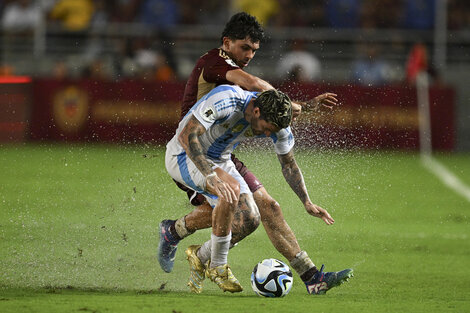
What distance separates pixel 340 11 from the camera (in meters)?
18.2

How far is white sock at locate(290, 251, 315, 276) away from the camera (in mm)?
6820

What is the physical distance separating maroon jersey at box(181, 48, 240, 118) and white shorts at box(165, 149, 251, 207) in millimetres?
511

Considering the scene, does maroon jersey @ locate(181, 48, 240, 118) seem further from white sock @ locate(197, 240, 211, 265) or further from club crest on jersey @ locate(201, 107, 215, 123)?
white sock @ locate(197, 240, 211, 265)

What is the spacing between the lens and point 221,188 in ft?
19.9

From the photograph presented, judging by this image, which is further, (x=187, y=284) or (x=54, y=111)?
(x=54, y=111)

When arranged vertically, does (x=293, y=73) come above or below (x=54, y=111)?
above

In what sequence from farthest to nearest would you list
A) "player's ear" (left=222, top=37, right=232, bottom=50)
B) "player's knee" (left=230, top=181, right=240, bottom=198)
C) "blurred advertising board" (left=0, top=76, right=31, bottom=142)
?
"blurred advertising board" (left=0, top=76, right=31, bottom=142)
"player's ear" (left=222, top=37, right=232, bottom=50)
"player's knee" (left=230, top=181, right=240, bottom=198)

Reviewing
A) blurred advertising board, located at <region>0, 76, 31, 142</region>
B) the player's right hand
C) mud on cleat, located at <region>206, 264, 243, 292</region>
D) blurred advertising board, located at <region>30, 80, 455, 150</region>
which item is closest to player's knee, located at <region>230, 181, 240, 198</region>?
the player's right hand

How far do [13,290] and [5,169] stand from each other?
777 cm

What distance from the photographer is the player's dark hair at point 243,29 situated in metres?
7.14

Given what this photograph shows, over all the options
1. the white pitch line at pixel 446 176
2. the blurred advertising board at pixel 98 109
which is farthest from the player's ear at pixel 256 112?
the blurred advertising board at pixel 98 109

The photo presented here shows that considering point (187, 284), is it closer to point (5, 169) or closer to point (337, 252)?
point (337, 252)

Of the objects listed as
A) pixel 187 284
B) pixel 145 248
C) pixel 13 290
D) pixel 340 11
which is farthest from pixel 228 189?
pixel 340 11

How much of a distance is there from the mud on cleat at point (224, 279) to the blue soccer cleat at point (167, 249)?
967 millimetres
